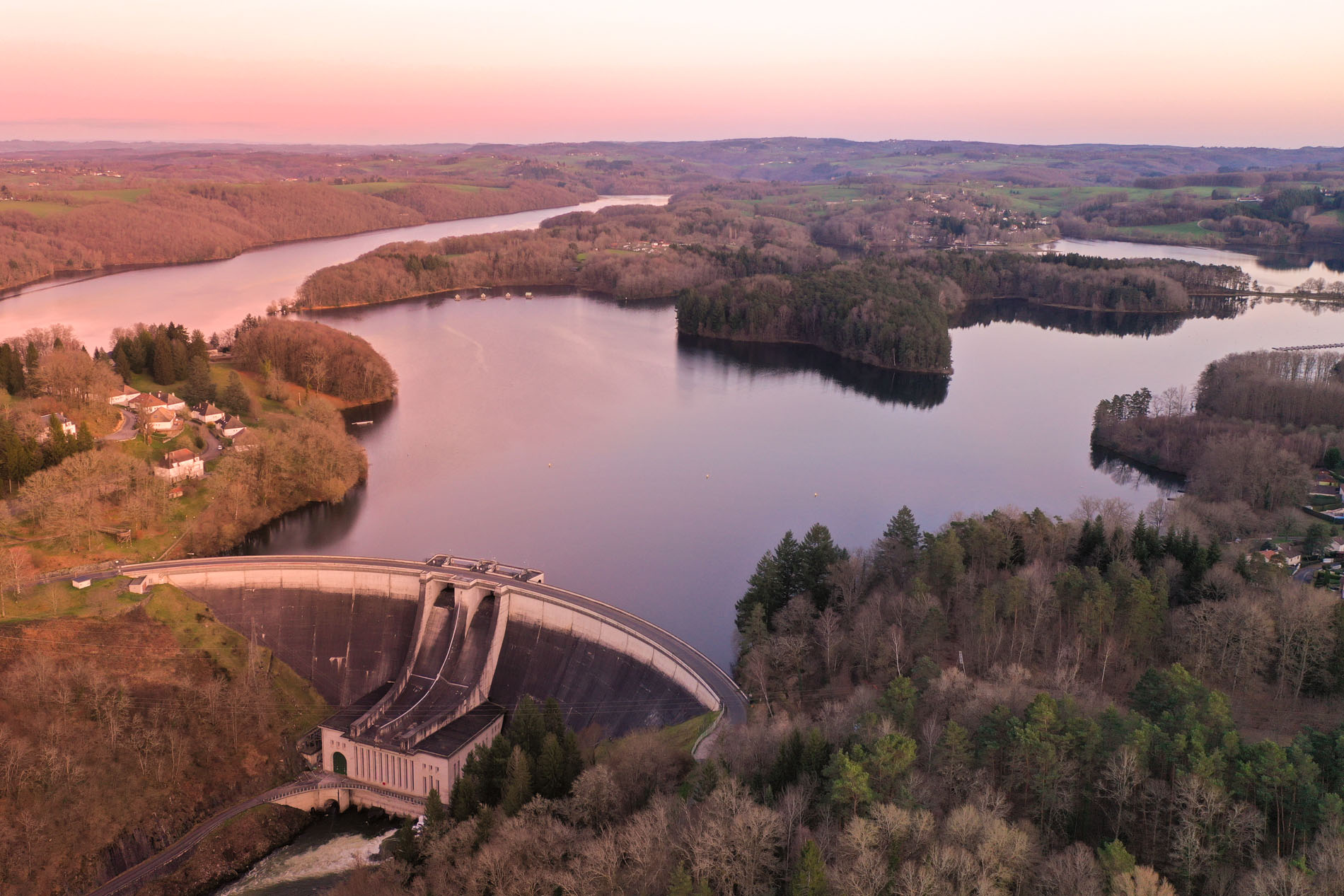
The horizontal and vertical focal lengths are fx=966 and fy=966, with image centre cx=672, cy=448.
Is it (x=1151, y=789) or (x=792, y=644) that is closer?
(x=1151, y=789)

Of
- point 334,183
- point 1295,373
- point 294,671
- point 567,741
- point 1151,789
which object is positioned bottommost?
point 294,671

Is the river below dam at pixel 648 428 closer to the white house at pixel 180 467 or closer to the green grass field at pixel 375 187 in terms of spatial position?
the white house at pixel 180 467

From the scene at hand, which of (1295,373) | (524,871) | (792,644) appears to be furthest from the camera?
(1295,373)

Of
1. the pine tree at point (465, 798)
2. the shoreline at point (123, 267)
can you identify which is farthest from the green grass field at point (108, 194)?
the pine tree at point (465, 798)

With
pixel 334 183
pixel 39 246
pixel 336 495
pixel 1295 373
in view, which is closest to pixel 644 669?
pixel 336 495

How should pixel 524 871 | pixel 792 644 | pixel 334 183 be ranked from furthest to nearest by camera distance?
pixel 334 183 < pixel 792 644 < pixel 524 871

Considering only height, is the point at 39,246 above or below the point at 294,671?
above

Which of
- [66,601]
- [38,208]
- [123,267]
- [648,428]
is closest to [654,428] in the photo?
[648,428]

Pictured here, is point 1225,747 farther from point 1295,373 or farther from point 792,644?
point 1295,373
